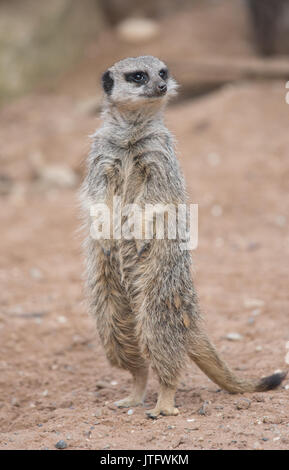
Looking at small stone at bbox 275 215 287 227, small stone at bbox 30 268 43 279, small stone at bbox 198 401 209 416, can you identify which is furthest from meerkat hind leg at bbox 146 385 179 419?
small stone at bbox 275 215 287 227

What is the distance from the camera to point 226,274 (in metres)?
4.98

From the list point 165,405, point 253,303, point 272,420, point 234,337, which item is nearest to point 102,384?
point 165,405

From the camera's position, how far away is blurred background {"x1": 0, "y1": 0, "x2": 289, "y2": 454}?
3.56 m

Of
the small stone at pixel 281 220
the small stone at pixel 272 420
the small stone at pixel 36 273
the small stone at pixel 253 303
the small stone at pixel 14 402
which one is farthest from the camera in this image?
the small stone at pixel 281 220

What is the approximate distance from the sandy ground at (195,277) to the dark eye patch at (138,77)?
Result: 0.83 metres

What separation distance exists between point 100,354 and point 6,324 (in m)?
0.69

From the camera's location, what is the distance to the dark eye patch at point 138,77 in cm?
319

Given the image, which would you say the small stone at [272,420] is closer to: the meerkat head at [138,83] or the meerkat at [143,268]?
the meerkat at [143,268]

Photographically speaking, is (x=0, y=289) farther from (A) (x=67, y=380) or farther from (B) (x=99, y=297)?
(B) (x=99, y=297)

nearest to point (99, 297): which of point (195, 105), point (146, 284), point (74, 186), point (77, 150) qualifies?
point (146, 284)

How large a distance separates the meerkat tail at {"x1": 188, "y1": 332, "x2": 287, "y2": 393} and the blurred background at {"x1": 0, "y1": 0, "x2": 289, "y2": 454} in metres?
0.09

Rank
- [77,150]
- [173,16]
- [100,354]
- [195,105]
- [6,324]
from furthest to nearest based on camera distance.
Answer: [173,16] → [195,105] → [77,150] → [6,324] → [100,354]

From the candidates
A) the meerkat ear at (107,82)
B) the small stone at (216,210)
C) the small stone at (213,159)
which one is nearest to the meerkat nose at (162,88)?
the meerkat ear at (107,82)

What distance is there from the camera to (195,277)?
488cm
